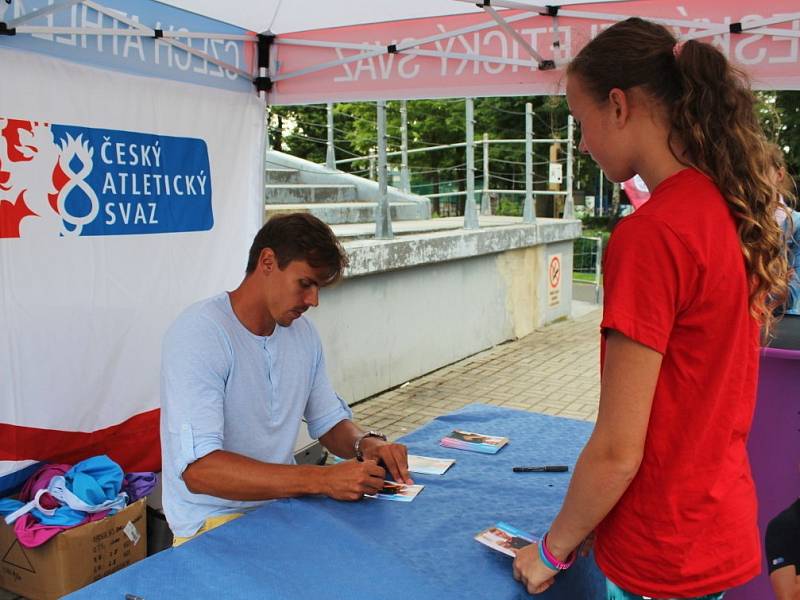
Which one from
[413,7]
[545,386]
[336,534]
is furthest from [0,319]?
[545,386]

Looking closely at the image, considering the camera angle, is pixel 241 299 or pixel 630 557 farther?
pixel 241 299

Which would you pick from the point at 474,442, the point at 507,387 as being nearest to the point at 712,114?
the point at 474,442

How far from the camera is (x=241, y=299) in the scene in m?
2.18

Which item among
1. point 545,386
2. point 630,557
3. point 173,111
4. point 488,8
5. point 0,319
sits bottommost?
point 545,386

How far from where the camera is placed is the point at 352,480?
1.93 metres

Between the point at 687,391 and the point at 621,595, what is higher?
the point at 687,391

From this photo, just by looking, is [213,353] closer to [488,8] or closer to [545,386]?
[488,8]

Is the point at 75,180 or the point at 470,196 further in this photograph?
the point at 470,196

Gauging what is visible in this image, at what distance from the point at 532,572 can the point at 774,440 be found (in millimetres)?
1203

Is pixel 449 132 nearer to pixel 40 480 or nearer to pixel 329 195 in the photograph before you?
pixel 329 195

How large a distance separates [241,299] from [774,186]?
56.8 inches

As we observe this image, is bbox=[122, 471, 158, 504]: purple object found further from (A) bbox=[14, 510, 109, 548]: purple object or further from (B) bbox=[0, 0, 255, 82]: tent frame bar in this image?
(B) bbox=[0, 0, 255, 82]: tent frame bar

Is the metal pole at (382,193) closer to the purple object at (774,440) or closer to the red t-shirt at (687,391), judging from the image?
the purple object at (774,440)

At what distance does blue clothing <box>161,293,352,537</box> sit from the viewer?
6.39ft
